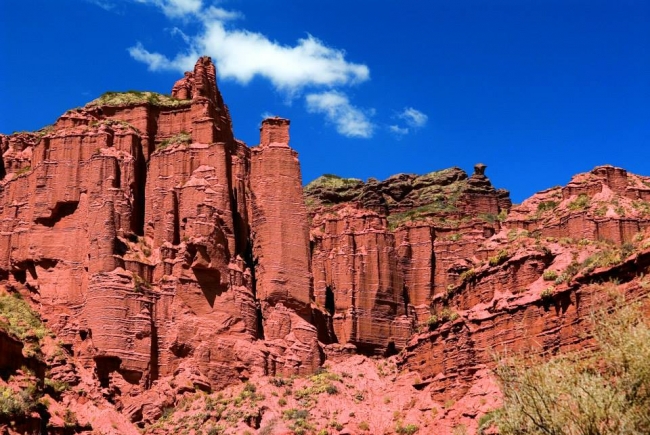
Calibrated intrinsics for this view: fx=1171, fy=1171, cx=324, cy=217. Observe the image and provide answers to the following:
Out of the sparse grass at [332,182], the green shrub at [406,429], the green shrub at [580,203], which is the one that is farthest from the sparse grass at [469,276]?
the sparse grass at [332,182]

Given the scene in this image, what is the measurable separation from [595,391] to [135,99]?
62.6 metres

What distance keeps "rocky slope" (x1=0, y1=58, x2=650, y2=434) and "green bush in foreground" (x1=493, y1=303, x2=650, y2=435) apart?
1922 centimetres

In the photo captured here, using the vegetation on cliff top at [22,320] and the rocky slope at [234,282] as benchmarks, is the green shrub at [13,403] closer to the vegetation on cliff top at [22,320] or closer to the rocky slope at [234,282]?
the rocky slope at [234,282]

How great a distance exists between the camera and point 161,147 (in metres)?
A: 87.2

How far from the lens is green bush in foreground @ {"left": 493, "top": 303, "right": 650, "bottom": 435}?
3241 centimetres

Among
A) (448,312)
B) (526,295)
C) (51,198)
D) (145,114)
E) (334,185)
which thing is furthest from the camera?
(334,185)

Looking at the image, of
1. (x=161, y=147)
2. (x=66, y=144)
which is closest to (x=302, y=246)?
(x=161, y=147)

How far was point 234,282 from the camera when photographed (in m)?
78.9

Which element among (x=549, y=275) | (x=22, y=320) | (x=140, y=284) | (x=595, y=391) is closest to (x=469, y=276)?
(x=549, y=275)

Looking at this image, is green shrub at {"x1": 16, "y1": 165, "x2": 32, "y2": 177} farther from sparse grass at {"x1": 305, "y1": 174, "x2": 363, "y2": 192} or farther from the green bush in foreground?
the green bush in foreground

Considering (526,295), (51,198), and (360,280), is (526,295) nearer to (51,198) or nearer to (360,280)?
(360,280)

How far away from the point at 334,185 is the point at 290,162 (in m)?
24.6

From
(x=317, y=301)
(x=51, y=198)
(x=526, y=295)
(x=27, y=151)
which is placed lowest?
(x=526, y=295)

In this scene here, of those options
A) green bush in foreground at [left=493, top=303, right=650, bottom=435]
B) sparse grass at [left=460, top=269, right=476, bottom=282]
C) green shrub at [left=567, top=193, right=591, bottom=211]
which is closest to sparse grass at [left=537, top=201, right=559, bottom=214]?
green shrub at [left=567, top=193, right=591, bottom=211]
